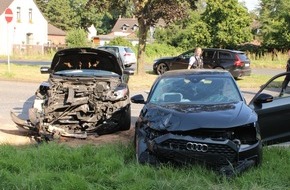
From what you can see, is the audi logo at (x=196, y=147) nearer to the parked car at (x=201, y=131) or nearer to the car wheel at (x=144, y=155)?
the parked car at (x=201, y=131)

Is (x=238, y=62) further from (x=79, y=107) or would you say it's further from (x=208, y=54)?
(x=79, y=107)

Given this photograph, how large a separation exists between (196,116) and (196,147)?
46 centimetres

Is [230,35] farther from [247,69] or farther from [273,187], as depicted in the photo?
[273,187]

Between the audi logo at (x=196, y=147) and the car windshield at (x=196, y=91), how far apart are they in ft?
4.04

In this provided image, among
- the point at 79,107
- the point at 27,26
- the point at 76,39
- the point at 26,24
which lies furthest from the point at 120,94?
the point at 27,26

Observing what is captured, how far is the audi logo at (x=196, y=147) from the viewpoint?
541 cm

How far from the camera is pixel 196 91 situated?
7.00m

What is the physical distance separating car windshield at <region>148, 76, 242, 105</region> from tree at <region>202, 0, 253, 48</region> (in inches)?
1531

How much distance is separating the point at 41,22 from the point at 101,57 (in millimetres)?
57547

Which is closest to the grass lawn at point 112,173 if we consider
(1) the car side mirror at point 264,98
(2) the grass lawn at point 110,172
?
(2) the grass lawn at point 110,172

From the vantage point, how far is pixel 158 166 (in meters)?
5.60

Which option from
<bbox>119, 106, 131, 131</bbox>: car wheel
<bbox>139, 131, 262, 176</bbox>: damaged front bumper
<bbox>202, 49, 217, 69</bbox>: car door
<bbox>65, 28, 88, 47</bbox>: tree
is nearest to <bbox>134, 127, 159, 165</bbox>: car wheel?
<bbox>139, 131, 262, 176</bbox>: damaged front bumper

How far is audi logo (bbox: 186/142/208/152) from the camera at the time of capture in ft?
17.8

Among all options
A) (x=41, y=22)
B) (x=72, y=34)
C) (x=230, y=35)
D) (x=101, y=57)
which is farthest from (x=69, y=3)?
(x=101, y=57)
